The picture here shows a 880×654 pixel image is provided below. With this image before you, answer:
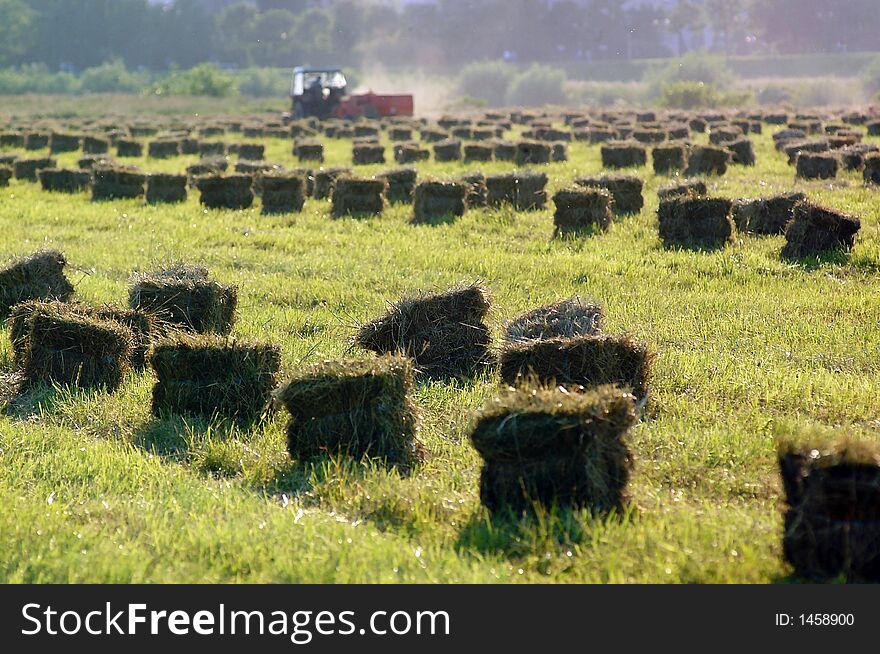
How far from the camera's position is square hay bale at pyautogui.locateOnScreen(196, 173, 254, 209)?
75.5 ft

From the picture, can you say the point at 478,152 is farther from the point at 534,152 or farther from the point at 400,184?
the point at 400,184

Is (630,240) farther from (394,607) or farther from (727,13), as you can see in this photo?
(727,13)

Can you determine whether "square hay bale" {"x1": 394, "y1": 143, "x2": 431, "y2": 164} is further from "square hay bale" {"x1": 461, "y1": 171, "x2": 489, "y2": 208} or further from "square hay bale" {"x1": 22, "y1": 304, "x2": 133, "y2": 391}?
"square hay bale" {"x1": 22, "y1": 304, "x2": 133, "y2": 391}

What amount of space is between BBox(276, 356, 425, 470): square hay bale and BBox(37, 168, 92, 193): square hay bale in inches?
779

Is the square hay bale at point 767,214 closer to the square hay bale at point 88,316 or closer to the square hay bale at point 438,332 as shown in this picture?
the square hay bale at point 438,332

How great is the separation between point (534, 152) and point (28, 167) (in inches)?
476

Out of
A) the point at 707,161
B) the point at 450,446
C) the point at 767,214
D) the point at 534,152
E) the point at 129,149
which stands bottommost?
the point at 450,446

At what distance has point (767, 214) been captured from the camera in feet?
57.1

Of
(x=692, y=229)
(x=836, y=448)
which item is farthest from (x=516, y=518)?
(x=692, y=229)

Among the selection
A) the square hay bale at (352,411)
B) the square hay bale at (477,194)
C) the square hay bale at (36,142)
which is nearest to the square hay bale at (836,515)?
the square hay bale at (352,411)

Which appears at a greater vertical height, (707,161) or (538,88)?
(538,88)

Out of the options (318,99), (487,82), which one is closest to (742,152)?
(318,99)

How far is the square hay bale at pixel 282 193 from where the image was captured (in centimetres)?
2217

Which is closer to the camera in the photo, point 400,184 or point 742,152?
point 400,184
